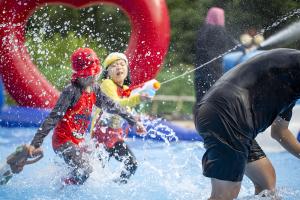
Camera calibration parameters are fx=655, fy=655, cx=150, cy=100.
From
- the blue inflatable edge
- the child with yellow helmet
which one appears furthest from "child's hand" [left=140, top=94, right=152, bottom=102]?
the blue inflatable edge

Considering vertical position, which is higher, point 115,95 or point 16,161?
point 115,95

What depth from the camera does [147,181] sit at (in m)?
5.17

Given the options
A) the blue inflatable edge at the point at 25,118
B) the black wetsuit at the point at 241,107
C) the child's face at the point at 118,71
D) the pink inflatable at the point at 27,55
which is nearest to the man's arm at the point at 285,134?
the black wetsuit at the point at 241,107

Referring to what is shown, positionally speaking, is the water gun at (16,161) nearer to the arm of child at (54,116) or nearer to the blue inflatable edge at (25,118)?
the arm of child at (54,116)

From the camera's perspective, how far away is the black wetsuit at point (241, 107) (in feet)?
10.7

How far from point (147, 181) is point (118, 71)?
35.5 inches

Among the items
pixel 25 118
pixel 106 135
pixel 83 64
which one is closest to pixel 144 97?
pixel 106 135

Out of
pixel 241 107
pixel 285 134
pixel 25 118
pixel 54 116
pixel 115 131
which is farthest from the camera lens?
pixel 25 118

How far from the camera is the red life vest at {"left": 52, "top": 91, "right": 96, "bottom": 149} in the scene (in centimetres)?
451

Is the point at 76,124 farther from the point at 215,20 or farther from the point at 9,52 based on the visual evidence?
the point at 9,52

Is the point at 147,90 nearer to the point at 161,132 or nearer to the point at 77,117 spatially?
the point at 77,117

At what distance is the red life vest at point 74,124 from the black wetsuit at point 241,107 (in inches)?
54.9

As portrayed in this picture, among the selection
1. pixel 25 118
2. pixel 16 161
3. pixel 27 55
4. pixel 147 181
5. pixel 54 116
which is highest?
pixel 54 116

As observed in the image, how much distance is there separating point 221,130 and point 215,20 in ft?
14.7
